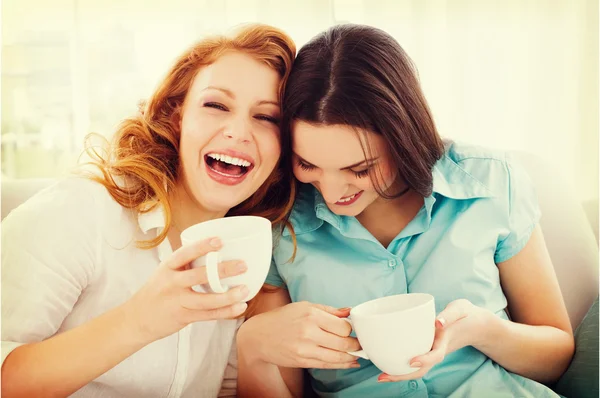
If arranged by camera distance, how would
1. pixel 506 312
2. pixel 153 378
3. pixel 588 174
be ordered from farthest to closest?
1. pixel 588 174
2. pixel 506 312
3. pixel 153 378

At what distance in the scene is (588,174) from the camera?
7.46ft

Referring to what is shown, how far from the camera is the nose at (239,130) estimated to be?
1.06m

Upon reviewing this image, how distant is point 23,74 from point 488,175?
1.57 meters

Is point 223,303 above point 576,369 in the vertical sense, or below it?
above

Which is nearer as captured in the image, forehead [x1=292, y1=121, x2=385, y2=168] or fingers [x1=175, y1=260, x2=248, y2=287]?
fingers [x1=175, y1=260, x2=248, y2=287]

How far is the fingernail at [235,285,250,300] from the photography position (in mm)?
774

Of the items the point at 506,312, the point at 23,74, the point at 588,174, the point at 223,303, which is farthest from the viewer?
the point at 588,174

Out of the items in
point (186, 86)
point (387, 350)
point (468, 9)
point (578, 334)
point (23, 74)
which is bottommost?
point (578, 334)

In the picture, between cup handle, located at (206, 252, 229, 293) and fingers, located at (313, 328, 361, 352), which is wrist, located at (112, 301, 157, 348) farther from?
fingers, located at (313, 328, 361, 352)

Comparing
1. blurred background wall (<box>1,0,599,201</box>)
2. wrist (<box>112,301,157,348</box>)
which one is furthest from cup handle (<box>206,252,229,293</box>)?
blurred background wall (<box>1,0,599,201</box>)

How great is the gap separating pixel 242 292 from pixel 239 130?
374 mm

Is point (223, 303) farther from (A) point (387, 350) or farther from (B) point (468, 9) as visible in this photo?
(B) point (468, 9)

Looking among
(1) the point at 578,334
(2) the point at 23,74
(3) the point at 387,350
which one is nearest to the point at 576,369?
(1) the point at 578,334

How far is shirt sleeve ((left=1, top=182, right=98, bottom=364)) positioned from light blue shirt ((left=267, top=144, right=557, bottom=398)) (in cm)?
40
